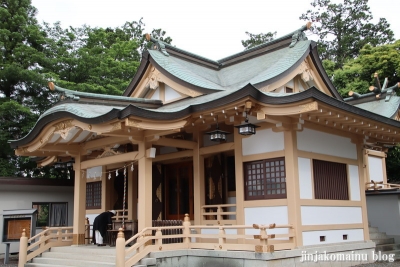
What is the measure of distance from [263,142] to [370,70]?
17.2 meters

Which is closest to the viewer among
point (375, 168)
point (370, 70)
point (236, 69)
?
point (236, 69)

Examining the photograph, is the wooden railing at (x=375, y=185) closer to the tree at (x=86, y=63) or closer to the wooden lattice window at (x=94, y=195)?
the wooden lattice window at (x=94, y=195)

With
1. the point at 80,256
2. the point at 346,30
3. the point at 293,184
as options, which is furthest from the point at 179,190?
the point at 346,30

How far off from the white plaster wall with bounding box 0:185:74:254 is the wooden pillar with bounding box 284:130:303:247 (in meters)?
11.8

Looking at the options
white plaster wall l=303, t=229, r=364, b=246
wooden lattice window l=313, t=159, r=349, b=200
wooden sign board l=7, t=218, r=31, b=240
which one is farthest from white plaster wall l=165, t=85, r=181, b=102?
wooden sign board l=7, t=218, r=31, b=240

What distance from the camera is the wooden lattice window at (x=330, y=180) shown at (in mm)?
11281

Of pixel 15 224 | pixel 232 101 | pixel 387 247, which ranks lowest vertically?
pixel 387 247

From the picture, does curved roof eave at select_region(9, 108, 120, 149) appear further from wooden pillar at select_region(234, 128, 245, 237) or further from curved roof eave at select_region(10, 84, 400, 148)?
wooden pillar at select_region(234, 128, 245, 237)

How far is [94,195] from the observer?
57.2 feet

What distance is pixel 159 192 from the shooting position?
1395cm

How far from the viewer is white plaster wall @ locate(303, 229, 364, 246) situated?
10445 millimetres

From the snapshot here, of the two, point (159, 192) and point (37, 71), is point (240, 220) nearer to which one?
point (159, 192)

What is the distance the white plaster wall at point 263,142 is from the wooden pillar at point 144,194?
2703 millimetres

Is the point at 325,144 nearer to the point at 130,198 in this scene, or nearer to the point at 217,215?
the point at 217,215
